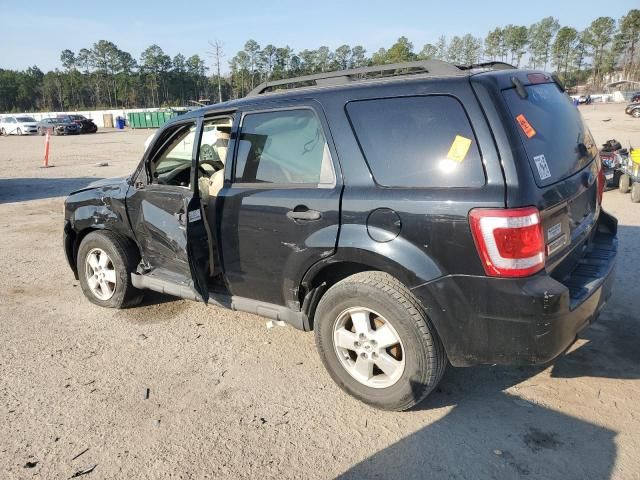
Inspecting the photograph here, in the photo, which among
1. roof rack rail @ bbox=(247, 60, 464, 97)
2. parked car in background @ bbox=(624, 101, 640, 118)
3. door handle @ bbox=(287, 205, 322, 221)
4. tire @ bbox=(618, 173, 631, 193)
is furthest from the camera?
parked car in background @ bbox=(624, 101, 640, 118)

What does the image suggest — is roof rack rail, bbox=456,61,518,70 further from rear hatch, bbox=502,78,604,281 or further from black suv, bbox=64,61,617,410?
rear hatch, bbox=502,78,604,281

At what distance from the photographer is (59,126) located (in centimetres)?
3750

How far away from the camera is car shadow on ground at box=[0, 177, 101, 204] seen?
38.0 ft

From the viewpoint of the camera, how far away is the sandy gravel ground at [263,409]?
2.65m

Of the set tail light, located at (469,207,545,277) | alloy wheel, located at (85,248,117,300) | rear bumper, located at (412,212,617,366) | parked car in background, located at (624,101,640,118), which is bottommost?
alloy wheel, located at (85,248,117,300)

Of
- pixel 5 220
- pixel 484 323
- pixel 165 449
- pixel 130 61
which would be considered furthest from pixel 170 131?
pixel 130 61

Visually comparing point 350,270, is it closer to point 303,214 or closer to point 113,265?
point 303,214

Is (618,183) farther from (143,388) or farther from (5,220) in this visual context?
(5,220)

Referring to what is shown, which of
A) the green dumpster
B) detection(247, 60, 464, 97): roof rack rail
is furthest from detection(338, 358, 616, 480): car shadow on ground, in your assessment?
the green dumpster

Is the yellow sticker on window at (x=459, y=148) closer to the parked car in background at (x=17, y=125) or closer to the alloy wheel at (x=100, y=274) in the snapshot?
the alloy wheel at (x=100, y=274)

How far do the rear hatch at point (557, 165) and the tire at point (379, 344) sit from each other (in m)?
0.78

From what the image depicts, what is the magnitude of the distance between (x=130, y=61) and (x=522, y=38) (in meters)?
85.4

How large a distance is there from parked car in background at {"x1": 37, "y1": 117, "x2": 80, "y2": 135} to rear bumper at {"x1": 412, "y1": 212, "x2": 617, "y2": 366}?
40.9m

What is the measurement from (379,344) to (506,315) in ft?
2.58
